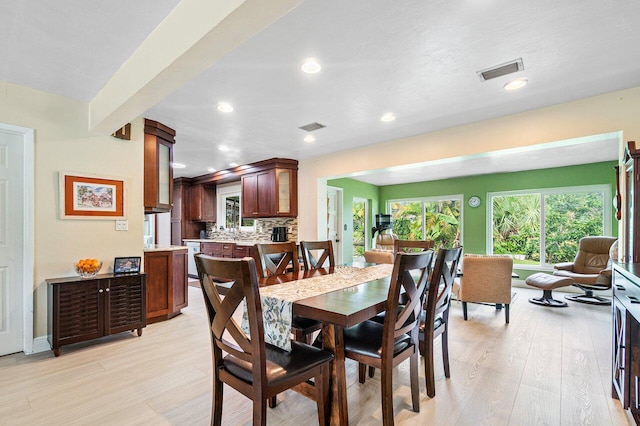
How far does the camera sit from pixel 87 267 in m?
2.95

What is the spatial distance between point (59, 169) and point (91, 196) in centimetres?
37

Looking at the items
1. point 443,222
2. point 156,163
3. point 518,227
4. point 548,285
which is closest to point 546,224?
point 518,227

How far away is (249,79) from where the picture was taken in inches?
101

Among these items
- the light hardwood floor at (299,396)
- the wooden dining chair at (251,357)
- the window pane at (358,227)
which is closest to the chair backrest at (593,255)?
the light hardwood floor at (299,396)

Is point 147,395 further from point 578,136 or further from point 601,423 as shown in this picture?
point 578,136

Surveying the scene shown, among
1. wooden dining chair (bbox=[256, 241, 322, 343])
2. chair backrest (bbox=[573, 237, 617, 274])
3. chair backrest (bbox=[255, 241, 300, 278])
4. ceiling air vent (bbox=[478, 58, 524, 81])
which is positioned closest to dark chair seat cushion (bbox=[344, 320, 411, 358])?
wooden dining chair (bbox=[256, 241, 322, 343])

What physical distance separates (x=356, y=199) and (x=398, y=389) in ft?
18.8

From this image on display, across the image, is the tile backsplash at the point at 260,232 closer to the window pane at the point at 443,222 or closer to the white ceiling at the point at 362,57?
the white ceiling at the point at 362,57

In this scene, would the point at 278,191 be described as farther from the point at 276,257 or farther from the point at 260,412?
the point at 260,412

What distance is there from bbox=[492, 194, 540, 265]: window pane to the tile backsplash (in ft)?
14.8

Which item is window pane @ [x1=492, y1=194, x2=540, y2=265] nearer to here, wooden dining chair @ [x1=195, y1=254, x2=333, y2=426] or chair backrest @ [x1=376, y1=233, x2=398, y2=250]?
chair backrest @ [x1=376, y1=233, x2=398, y2=250]

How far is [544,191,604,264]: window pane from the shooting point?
18.4ft

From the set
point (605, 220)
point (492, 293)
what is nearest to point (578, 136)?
point (492, 293)

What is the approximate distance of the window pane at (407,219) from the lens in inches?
312
